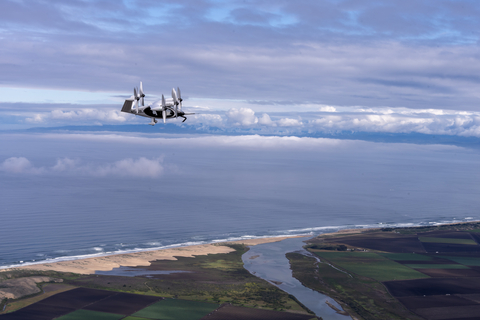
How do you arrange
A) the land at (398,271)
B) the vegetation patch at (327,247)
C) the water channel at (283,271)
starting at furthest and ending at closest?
the vegetation patch at (327,247) → the water channel at (283,271) → the land at (398,271)

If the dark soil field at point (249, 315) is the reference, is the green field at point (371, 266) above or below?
below

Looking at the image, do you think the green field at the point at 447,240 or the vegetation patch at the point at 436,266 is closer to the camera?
the vegetation patch at the point at 436,266

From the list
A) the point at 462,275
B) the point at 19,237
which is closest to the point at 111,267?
the point at 19,237

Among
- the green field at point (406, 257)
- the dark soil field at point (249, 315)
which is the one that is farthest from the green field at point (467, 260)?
the dark soil field at point (249, 315)

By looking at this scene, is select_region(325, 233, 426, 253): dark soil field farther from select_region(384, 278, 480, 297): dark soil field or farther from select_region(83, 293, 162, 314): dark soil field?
select_region(83, 293, 162, 314): dark soil field

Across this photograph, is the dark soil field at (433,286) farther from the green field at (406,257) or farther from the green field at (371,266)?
the green field at (406,257)

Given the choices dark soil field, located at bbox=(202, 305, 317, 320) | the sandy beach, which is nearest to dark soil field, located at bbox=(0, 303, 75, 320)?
the sandy beach
